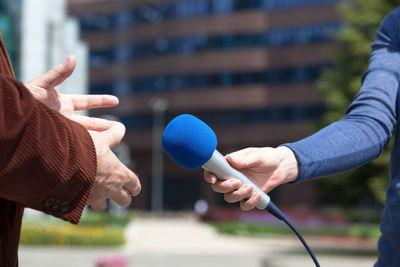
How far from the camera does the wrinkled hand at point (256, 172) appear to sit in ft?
5.21

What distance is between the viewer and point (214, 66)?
4944 cm

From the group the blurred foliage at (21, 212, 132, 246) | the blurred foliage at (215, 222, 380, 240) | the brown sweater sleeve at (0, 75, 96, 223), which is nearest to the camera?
the brown sweater sleeve at (0, 75, 96, 223)

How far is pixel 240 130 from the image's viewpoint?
48.8m

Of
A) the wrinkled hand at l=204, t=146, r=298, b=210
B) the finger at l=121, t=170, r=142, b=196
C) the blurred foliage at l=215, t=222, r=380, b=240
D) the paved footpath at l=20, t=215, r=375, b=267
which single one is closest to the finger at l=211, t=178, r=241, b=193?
the wrinkled hand at l=204, t=146, r=298, b=210

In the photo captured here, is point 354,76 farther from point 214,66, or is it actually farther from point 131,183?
point 214,66

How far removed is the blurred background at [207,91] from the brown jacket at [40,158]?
19488 millimetres

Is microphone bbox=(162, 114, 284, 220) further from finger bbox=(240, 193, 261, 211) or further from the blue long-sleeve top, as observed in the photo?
the blue long-sleeve top

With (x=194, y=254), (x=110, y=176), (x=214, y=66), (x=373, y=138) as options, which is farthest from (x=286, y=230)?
(x=110, y=176)

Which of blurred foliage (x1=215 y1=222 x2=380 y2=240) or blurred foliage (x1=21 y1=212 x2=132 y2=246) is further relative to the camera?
blurred foliage (x1=215 y1=222 x2=380 y2=240)

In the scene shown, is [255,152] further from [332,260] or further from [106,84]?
[106,84]

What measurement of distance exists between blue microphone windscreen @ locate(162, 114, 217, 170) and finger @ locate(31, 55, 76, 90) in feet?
1.35

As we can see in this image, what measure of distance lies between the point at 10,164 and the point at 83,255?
1892cm

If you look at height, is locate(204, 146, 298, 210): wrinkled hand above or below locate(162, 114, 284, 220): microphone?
below

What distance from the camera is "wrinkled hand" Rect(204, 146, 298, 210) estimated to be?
159 cm
